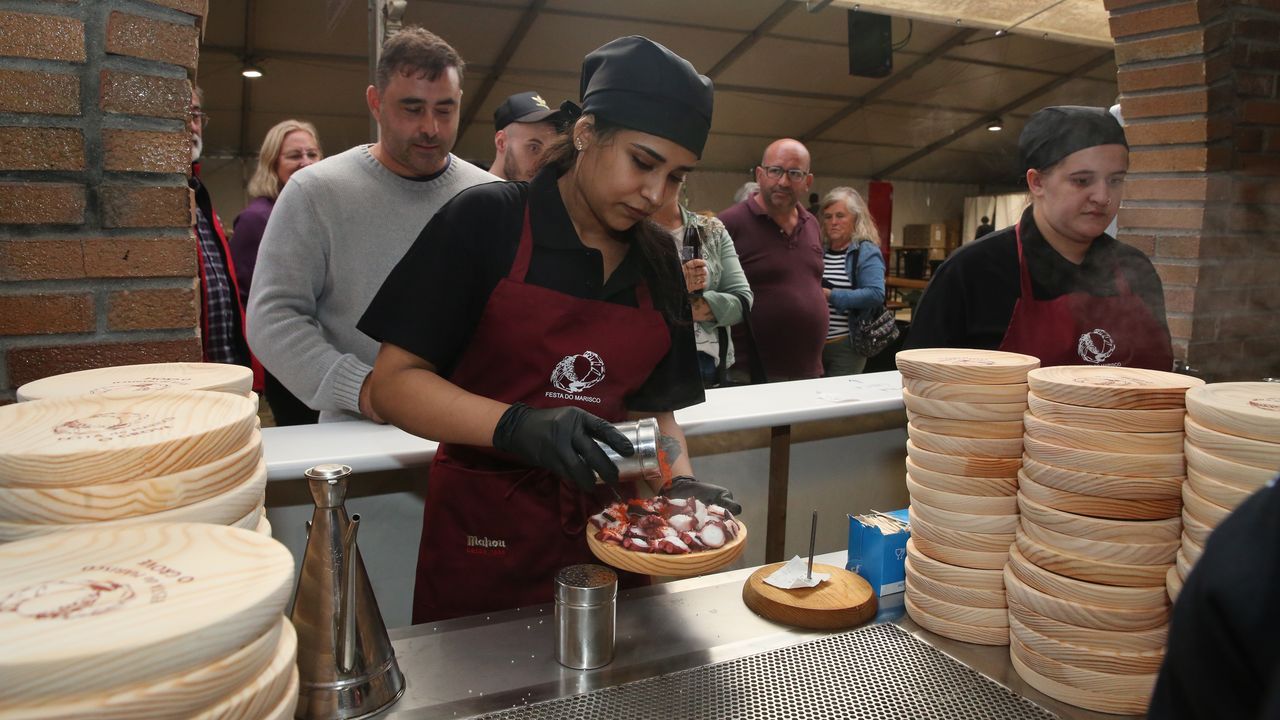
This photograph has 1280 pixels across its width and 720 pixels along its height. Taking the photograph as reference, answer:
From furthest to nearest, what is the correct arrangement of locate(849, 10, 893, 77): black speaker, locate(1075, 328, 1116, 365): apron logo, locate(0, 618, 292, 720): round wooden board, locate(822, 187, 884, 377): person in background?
locate(822, 187, 884, 377): person in background → locate(849, 10, 893, 77): black speaker → locate(1075, 328, 1116, 365): apron logo → locate(0, 618, 292, 720): round wooden board

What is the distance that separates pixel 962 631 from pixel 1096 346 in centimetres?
106

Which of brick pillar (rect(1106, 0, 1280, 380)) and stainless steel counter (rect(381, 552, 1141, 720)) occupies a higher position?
brick pillar (rect(1106, 0, 1280, 380))

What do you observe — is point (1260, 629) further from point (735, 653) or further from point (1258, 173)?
point (1258, 173)

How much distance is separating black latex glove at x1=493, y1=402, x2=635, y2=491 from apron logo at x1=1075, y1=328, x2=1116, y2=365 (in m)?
1.32

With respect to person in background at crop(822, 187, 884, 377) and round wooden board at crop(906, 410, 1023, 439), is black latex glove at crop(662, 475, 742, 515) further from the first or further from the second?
person in background at crop(822, 187, 884, 377)

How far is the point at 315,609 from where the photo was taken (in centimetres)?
96

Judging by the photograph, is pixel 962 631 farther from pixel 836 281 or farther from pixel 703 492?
pixel 836 281

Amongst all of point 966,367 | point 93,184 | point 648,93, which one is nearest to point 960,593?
point 966,367

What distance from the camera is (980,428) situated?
124 centimetres

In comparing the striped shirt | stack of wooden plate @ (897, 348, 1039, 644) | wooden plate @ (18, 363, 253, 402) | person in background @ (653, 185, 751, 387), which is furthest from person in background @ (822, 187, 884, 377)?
wooden plate @ (18, 363, 253, 402)

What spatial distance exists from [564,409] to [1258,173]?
9.56 feet

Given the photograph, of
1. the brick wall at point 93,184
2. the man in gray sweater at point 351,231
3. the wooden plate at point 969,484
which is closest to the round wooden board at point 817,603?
the wooden plate at point 969,484

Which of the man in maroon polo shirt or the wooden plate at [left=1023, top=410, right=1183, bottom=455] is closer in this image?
the wooden plate at [left=1023, top=410, right=1183, bottom=455]

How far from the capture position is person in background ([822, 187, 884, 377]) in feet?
14.3
